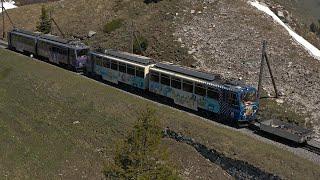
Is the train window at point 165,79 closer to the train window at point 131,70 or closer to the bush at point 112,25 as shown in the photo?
the train window at point 131,70

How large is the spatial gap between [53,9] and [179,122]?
6340 cm

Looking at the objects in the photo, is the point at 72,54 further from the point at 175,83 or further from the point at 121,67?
the point at 175,83

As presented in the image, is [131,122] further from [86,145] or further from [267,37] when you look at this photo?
[267,37]

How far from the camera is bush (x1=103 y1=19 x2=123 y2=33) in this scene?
70.4m

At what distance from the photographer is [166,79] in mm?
41781

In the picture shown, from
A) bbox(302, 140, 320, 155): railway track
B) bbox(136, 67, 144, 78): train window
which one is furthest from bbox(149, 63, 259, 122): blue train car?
bbox(302, 140, 320, 155): railway track

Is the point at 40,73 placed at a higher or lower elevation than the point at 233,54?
lower

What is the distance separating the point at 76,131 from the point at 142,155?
19.9m

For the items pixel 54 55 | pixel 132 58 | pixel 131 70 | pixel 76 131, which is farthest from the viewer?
pixel 54 55

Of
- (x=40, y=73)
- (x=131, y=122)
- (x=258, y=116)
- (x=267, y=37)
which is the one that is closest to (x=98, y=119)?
(x=131, y=122)

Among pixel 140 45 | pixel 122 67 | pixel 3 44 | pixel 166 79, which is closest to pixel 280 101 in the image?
pixel 166 79

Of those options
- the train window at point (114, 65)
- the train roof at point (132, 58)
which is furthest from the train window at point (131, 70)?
the train window at point (114, 65)

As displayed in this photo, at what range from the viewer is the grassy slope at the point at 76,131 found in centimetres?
3139

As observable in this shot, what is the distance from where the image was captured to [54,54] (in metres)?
59.4
